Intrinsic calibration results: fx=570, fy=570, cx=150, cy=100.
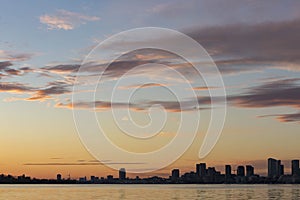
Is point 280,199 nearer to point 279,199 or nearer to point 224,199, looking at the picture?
point 279,199

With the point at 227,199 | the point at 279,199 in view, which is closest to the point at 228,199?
the point at 227,199

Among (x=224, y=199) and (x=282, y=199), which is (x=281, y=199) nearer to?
(x=282, y=199)

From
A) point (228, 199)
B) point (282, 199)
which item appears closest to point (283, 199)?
point (282, 199)

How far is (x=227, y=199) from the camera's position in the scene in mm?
178250

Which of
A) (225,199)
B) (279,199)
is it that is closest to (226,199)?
(225,199)

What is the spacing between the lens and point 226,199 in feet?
585

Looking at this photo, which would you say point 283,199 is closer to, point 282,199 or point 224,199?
point 282,199

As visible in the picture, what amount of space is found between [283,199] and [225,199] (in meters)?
17.7

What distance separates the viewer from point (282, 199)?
571 ft

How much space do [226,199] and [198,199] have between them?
897 cm

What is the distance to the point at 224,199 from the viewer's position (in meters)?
178

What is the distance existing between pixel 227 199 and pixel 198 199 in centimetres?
924

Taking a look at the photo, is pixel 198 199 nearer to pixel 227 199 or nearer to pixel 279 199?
pixel 227 199

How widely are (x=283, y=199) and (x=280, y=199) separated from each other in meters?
0.95
